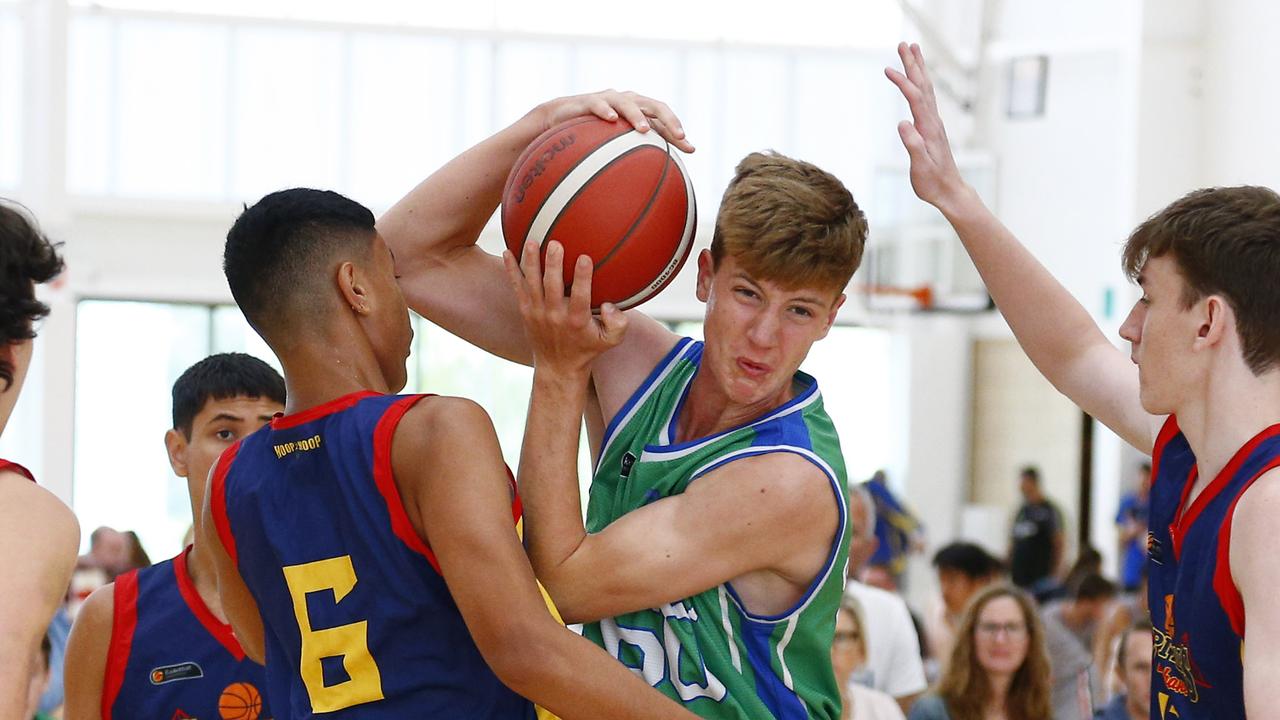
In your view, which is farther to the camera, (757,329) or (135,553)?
(135,553)

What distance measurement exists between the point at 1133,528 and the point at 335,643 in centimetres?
1147

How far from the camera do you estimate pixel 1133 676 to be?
6234 mm

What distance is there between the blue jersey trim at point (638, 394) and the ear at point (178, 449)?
1294 mm

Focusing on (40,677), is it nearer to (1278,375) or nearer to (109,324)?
(1278,375)

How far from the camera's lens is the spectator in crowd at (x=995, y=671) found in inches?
256

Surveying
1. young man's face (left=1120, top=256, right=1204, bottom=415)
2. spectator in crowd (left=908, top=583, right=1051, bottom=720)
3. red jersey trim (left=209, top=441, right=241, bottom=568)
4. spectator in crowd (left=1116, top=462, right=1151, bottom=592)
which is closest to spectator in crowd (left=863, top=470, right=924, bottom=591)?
spectator in crowd (left=1116, top=462, right=1151, bottom=592)

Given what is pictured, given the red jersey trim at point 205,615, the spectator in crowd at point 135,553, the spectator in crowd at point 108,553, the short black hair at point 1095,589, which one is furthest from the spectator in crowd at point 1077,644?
the spectator in crowd at point 108,553

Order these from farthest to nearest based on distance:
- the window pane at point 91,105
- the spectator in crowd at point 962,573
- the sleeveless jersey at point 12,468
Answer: the window pane at point 91,105
the spectator in crowd at point 962,573
the sleeveless jersey at point 12,468

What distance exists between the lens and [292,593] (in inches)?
102

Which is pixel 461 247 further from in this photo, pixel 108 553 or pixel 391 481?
pixel 108 553

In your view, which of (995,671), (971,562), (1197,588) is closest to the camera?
(1197,588)

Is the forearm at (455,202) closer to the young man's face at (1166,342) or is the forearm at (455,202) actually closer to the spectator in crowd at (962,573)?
the young man's face at (1166,342)

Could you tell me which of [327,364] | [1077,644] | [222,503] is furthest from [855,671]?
[327,364]

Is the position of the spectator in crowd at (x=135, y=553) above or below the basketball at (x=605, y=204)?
below
